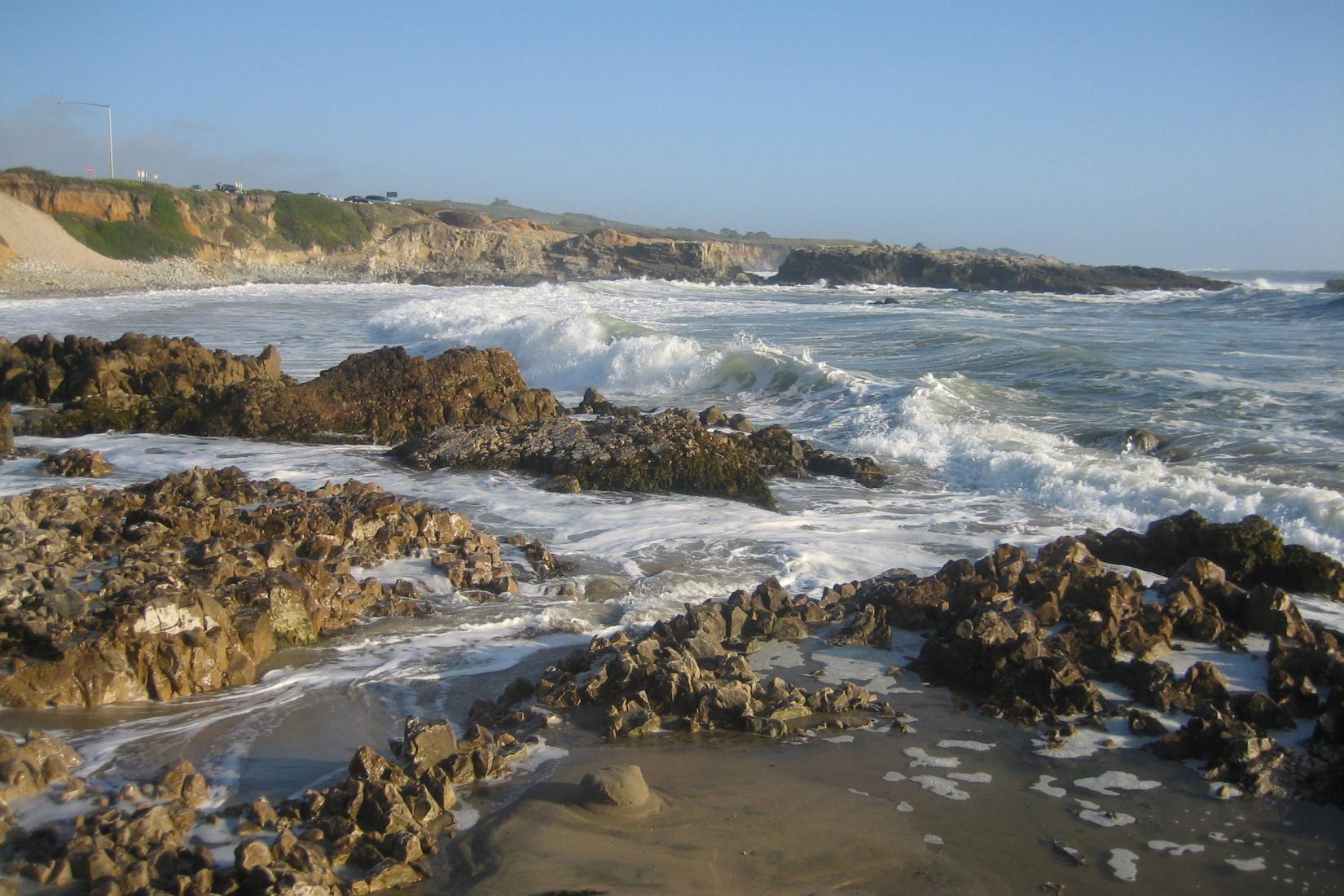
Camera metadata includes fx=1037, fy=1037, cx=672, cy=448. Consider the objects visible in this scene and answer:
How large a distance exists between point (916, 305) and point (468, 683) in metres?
38.1

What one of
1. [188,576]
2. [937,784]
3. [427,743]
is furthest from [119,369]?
[937,784]

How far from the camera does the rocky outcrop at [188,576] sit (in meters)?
5.23

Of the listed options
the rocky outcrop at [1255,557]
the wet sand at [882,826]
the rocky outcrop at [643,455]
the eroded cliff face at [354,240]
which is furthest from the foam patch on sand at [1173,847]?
the eroded cliff face at [354,240]

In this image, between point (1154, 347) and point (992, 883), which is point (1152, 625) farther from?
point (1154, 347)

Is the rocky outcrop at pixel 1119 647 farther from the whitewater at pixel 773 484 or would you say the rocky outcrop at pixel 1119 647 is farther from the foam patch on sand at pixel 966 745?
the whitewater at pixel 773 484

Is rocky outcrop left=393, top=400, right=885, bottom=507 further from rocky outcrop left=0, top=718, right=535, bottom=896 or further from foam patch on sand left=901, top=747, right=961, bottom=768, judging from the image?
rocky outcrop left=0, top=718, right=535, bottom=896

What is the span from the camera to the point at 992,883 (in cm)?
359

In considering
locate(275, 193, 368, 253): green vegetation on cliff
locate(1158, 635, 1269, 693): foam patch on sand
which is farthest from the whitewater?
locate(275, 193, 368, 253): green vegetation on cliff

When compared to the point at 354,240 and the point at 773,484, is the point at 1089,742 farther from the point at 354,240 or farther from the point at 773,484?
the point at 354,240

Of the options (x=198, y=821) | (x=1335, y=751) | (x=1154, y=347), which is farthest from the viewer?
(x=1154, y=347)

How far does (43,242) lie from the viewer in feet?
147

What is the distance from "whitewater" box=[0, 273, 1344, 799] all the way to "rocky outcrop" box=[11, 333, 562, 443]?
56cm

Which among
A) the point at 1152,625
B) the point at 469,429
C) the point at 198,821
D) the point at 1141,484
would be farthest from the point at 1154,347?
the point at 198,821

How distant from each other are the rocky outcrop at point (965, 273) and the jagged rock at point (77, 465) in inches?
2021
